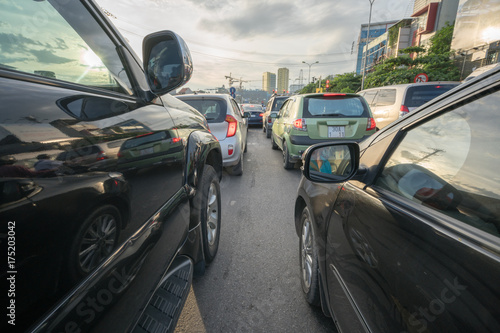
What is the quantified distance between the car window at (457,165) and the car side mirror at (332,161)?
0.19 m

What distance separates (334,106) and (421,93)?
369 centimetres

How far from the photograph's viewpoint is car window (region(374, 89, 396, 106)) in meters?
7.50

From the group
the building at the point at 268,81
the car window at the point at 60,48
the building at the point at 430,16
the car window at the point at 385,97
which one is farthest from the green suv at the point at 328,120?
the building at the point at 268,81

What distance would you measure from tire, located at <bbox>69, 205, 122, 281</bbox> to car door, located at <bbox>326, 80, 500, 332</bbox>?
1.01 meters

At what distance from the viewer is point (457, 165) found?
89 centimetres

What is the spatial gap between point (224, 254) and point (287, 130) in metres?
3.56

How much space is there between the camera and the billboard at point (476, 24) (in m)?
17.8

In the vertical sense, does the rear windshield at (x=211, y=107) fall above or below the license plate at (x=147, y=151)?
above

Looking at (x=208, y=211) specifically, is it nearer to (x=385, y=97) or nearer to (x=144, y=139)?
(x=144, y=139)

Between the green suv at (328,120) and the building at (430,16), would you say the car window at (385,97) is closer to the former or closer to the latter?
the green suv at (328,120)

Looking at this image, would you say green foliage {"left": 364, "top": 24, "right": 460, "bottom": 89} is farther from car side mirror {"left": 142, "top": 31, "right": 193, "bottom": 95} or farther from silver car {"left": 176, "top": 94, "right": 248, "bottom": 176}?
car side mirror {"left": 142, "top": 31, "right": 193, "bottom": 95}

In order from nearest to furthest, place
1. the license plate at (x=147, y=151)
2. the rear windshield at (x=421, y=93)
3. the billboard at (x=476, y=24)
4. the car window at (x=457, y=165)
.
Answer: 1. the car window at (x=457, y=165)
2. the license plate at (x=147, y=151)
3. the rear windshield at (x=421, y=93)
4. the billboard at (x=476, y=24)

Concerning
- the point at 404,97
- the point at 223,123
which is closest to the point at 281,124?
the point at 223,123

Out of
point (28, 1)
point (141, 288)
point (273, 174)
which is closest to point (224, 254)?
point (141, 288)
